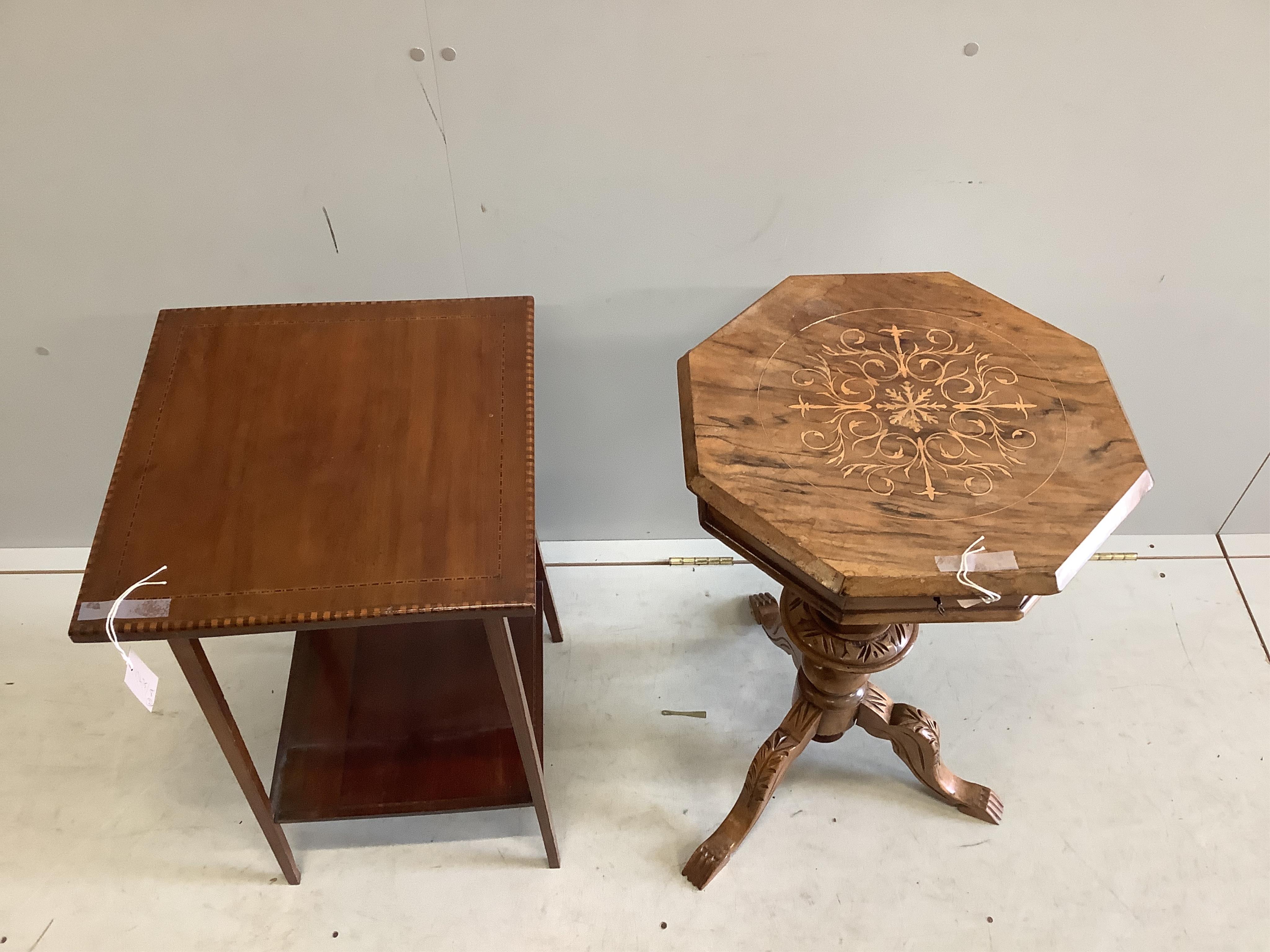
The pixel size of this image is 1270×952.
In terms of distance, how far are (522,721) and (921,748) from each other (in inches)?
27.4

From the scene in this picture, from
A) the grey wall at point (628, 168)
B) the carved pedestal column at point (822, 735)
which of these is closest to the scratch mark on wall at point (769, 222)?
the grey wall at point (628, 168)

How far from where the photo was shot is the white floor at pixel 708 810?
4.79 feet

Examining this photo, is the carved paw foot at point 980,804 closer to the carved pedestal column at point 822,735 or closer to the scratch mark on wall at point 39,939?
the carved pedestal column at point 822,735

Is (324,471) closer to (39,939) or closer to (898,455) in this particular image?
(898,455)

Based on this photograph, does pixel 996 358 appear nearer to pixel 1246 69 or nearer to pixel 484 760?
pixel 1246 69

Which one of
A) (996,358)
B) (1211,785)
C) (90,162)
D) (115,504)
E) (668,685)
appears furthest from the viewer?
(668,685)

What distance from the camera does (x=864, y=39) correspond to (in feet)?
4.07

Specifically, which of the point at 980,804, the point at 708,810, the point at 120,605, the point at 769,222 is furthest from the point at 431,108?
the point at 980,804

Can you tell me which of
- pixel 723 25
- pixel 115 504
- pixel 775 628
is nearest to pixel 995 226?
pixel 723 25

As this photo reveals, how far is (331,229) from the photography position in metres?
1.44

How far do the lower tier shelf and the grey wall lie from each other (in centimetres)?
51

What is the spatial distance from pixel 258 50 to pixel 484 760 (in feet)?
3.64

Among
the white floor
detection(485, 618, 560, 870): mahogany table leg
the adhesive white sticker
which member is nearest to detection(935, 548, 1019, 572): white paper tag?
detection(485, 618, 560, 870): mahogany table leg

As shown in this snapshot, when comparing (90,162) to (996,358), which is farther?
(90,162)
